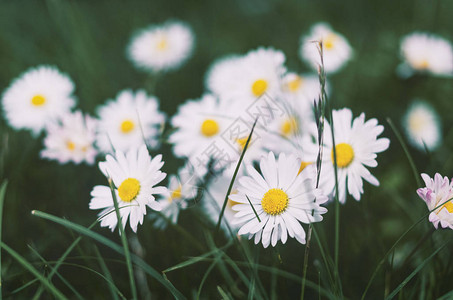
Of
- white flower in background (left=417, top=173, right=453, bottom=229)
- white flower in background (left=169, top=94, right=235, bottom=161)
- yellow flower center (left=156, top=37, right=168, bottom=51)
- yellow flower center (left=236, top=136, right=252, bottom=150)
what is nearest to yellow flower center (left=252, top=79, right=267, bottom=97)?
white flower in background (left=169, top=94, right=235, bottom=161)

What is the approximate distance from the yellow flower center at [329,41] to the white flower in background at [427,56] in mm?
362

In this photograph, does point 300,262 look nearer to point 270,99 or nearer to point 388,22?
point 270,99

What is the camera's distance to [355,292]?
1294 mm

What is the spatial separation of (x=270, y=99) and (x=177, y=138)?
0.36 meters

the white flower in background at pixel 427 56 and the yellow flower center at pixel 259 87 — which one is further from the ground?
the white flower in background at pixel 427 56

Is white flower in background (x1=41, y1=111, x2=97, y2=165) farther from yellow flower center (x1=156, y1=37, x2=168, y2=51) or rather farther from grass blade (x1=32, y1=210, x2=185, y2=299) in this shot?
yellow flower center (x1=156, y1=37, x2=168, y2=51)

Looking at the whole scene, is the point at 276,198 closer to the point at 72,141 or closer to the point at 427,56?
the point at 72,141

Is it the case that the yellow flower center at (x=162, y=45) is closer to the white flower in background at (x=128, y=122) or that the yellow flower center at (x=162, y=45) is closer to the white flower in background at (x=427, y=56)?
the white flower in background at (x=128, y=122)

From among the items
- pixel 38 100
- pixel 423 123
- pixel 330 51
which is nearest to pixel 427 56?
pixel 423 123

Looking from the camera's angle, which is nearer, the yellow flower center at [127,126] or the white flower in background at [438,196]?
the white flower in background at [438,196]

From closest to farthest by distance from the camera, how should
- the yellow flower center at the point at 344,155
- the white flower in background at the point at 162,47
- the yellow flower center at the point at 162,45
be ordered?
the yellow flower center at the point at 344,155, the white flower in background at the point at 162,47, the yellow flower center at the point at 162,45

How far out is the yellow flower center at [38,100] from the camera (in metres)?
1.89

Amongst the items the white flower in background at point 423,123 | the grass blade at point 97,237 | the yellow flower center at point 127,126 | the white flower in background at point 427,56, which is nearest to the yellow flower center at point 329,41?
the white flower in background at point 427,56

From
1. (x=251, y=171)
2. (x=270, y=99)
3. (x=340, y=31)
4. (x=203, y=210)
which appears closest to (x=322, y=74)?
(x=251, y=171)
